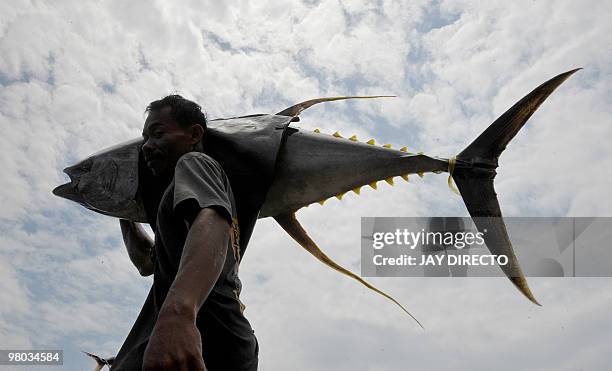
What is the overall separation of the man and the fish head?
0.44m

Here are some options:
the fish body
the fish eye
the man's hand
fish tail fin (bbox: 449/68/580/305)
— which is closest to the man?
the man's hand

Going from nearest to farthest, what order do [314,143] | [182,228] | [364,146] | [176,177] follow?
[176,177] < [182,228] < [314,143] < [364,146]

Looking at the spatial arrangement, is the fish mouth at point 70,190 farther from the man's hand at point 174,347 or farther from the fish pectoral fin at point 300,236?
the man's hand at point 174,347

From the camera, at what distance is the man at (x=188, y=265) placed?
135cm

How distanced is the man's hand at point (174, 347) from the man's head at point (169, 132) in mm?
1087

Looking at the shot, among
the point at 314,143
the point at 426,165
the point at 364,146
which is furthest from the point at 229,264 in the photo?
the point at 426,165

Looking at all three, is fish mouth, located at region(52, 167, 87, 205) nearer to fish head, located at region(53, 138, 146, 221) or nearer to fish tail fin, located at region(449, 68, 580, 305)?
fish head, located at region(53, 138, 146, 221)

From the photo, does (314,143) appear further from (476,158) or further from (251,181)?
(476,158)

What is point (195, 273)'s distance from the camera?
1470 millimetres

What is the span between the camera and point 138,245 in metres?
3.23

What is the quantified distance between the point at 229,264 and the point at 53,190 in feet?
6.75

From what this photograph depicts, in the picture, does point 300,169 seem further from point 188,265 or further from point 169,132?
point 188,265

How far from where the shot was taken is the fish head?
3199mm

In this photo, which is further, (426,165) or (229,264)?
(426,165)
